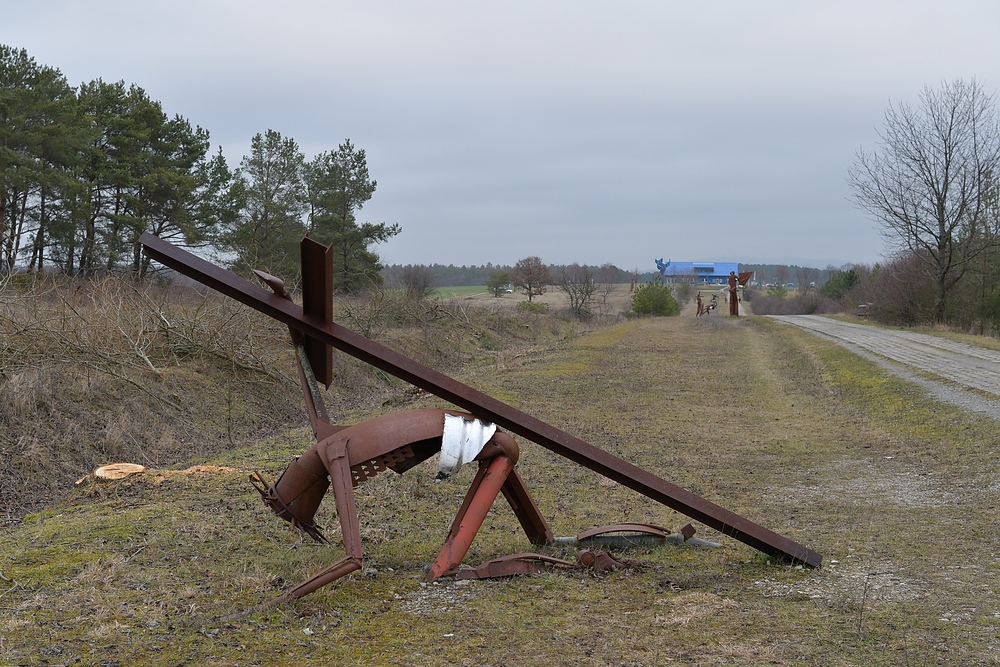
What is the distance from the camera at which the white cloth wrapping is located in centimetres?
560

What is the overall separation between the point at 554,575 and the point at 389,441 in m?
1.46

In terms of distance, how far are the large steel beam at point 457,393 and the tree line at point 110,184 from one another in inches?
689

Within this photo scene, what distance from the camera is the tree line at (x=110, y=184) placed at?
2552 cm

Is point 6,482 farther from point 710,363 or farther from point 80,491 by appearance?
point 710,363

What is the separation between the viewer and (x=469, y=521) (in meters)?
5.63

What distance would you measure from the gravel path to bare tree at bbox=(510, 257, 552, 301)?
131ft

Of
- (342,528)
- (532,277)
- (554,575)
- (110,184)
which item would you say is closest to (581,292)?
(532,277)

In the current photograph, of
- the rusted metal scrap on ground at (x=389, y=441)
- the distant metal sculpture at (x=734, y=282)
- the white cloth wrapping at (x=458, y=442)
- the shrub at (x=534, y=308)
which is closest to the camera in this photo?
the rusted metal scrap on ground at (x=389, y=441)

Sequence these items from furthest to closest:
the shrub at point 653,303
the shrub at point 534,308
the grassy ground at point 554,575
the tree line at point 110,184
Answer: the shrub at point 653,303 < the shrub at point 534,308 < the tree line at point 110,184 < the grassy ground at point 554,575

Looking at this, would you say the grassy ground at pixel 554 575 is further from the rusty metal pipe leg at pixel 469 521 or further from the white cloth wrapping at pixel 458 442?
the white cloth wrapping at pixel 458 442

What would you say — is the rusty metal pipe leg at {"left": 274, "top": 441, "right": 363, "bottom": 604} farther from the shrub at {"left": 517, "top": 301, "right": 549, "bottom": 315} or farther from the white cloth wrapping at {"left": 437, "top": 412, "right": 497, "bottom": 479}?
the shrub at {"left": 517, "top": 301, "right": 549, "bottom": 315}

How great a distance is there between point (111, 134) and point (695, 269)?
139 metres

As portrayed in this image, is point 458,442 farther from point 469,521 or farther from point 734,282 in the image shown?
point 734,282

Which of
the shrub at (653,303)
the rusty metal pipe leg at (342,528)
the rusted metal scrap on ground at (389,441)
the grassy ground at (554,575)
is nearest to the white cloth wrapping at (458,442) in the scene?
the rusted metal scrap on ground at (389,441)
